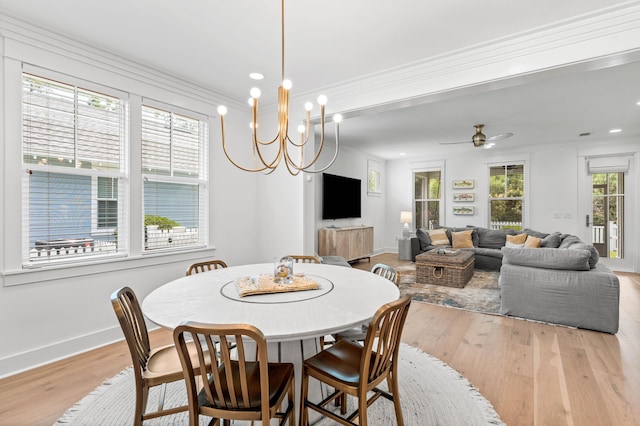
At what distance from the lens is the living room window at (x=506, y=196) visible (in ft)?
23.7

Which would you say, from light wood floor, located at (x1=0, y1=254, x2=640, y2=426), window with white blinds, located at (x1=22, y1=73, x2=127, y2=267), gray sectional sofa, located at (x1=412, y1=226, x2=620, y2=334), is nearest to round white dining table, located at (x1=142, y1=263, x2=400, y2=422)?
light wood floor, located at (x1=0, y1=254, x2=640, y2=426)

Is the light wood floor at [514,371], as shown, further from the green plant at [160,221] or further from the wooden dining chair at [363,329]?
the green plant at [160,221]

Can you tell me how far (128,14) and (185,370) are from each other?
2.46m

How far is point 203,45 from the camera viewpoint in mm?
2699

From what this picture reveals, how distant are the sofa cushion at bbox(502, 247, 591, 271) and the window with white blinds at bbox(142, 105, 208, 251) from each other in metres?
3.64

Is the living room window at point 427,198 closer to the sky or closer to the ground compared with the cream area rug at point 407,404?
closer to the sky

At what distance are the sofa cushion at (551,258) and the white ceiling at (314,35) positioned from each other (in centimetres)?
180

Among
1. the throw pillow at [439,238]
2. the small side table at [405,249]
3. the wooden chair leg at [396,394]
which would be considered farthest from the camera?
the small side table at [405,249]

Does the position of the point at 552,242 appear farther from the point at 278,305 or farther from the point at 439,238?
the point at 278,305

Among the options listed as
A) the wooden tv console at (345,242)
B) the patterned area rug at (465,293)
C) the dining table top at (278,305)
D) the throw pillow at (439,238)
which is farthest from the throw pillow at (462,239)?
the dining table top at (278,305)

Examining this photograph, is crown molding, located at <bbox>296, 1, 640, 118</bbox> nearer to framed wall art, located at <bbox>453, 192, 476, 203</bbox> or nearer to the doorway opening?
framed wall art, located at <bbox>453, 192, 476, 203</bbox>

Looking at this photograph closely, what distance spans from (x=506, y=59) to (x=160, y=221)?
3.63m

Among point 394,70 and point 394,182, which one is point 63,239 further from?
point 394,182

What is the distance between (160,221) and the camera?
11.0 ft
